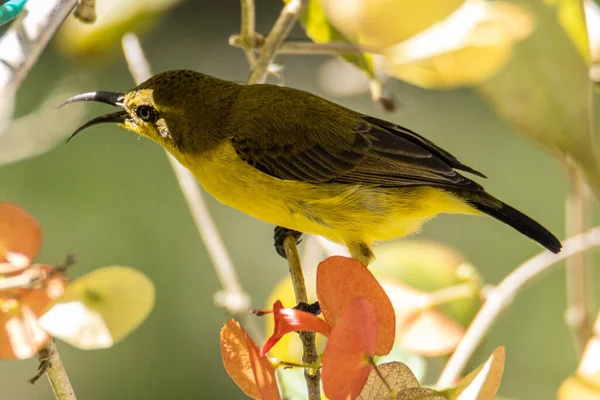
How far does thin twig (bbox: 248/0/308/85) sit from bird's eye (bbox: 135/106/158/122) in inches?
14.4

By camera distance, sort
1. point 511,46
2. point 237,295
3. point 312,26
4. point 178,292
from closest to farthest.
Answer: point 511,46 → point 312,26 → point 237,295 → point 178,292

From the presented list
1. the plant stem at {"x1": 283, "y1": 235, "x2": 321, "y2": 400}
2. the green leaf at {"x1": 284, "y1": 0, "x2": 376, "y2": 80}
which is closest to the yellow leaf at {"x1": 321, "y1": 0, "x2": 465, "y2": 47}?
the green leaf at {"x1": 284, "y1": 0, "x2": 376, "y2": 80}

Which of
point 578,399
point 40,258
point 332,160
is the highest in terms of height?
point 40,258

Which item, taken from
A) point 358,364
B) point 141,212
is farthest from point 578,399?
point 141,212

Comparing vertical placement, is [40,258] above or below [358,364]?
above

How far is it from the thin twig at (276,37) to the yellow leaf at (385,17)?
0.15 feet

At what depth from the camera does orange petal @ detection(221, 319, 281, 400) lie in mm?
835

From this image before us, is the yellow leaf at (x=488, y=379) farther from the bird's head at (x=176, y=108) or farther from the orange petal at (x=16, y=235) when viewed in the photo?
the bird's head at (x=176, y=108)

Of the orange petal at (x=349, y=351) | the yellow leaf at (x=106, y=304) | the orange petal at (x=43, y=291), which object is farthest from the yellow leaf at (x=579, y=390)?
the orange petal at (x=43, y=291)

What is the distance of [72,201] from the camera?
3.95 metres

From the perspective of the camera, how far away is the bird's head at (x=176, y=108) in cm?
158

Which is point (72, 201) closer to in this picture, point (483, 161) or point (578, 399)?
point (483, 161)

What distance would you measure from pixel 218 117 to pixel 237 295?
0.39 meters

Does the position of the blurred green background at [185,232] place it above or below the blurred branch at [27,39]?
above
